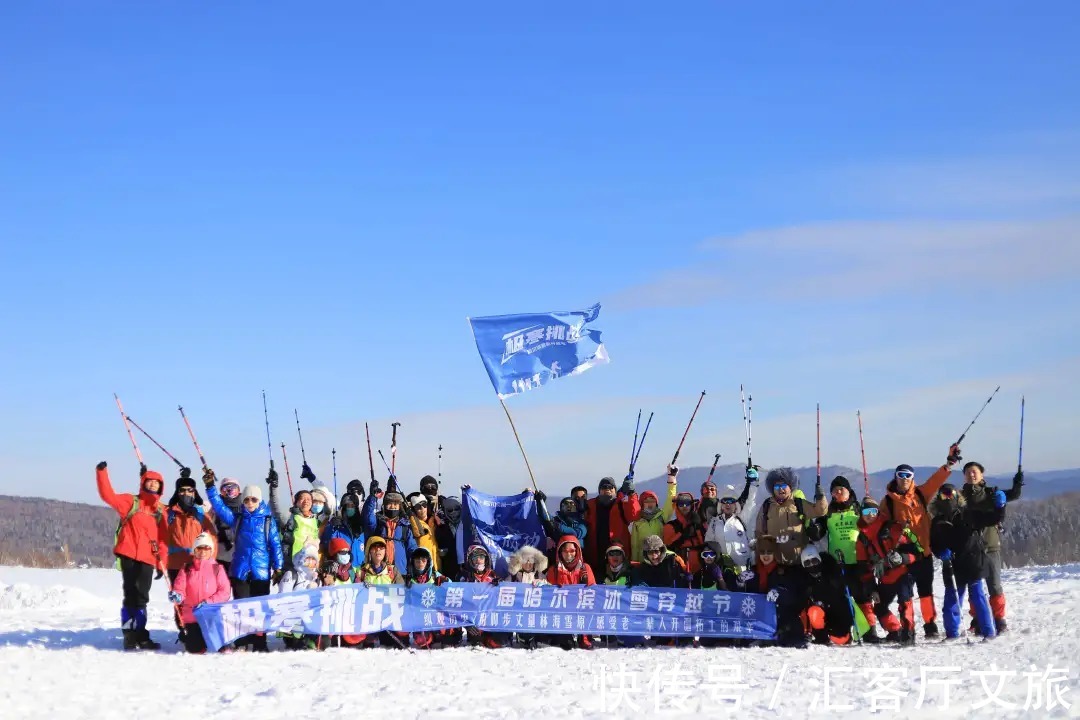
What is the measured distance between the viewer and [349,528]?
12586 millimetres

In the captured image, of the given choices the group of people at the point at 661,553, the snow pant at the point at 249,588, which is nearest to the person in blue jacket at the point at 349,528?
the group of people at the point at 661,553

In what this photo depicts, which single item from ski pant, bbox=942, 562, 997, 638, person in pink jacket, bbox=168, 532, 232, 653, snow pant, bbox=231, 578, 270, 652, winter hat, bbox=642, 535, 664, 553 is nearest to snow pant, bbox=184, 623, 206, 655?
person in pink jacket, bbox=168, 532, 232, 653

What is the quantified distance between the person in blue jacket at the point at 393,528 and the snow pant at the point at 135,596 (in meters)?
2.29

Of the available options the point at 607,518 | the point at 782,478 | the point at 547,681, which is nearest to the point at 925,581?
the point at 782,478

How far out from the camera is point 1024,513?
139ft

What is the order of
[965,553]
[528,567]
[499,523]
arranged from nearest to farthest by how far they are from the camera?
[965,553]
[528,567]
[499,523]

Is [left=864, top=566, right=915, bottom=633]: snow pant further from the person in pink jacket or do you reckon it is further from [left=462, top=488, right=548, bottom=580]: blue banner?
the person in pink jacket

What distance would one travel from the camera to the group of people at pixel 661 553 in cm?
1167

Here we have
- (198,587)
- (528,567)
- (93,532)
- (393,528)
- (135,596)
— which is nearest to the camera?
(198,587)

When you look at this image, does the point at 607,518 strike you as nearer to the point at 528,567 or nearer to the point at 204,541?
the point at 528,567

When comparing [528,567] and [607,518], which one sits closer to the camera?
[528,567]

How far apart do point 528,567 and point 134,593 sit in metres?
3.98

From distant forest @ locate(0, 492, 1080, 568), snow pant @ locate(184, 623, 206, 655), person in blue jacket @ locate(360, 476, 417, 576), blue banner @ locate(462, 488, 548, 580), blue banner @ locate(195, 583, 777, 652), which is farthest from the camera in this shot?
distant forest @ locate(0, 492, 1080, 568)

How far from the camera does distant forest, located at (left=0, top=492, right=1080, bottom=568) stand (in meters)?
30.2
